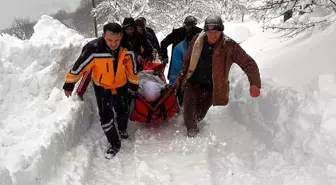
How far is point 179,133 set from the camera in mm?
5738

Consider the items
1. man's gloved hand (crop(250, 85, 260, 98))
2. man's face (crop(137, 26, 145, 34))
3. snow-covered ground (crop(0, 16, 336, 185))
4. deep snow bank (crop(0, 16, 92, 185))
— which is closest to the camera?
deep snow bank (crop(0, 16, 92, 185))

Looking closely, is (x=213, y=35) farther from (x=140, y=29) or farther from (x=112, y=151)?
(x=140, y=29)

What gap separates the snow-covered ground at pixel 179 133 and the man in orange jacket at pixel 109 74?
42cm

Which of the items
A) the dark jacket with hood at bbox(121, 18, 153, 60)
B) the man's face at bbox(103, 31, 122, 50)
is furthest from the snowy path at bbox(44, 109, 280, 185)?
the dark jacket with hood at bbox(121, 18, 153, 60)

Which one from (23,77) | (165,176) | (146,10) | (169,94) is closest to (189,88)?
(169,94)

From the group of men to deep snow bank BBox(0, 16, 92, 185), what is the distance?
17.0 inches

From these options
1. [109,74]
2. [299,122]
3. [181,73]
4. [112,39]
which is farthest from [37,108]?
[299,122]

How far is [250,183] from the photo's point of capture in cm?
414

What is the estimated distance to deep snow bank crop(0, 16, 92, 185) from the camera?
3.63m

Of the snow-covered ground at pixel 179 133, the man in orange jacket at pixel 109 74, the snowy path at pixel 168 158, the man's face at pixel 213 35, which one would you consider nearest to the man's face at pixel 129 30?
the snow-covered ground at pixel 179 133

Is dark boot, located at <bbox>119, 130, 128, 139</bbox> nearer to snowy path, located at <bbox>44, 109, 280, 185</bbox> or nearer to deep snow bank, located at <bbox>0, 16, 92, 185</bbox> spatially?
snowy path, located at <bbox>44, 109, 280, 185</bbox>

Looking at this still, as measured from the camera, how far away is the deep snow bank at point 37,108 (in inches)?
143

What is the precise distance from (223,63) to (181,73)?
2.22 feet

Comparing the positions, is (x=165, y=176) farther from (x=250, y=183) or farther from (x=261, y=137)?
(x=261, y=137)
